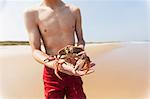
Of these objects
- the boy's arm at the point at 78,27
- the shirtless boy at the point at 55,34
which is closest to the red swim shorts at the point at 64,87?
the shirtless boy at the point at 55,34

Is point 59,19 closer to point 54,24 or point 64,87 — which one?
point 54,24

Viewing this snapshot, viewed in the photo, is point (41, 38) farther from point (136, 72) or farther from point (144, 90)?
point (136, 72)

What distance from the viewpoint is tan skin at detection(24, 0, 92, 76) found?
1.12 m

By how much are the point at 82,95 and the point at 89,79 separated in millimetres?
1510

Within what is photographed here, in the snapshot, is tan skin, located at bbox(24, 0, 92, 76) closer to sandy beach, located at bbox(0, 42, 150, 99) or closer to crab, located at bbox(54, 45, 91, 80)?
crab, located at bbox(54, 45, 91, 80)

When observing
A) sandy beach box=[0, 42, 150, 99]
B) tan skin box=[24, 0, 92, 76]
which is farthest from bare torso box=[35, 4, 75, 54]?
sandy beach box=[0, 42, 150, 99]

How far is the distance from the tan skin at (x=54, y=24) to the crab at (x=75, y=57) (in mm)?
32

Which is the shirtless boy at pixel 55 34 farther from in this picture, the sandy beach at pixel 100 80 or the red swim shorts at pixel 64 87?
the sandy beach at pixel 100 80

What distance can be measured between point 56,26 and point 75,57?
0.38 feet

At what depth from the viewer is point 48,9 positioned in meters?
1.14

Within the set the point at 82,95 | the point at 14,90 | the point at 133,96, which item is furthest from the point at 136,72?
the point at 82,95

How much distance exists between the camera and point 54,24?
1.14 m

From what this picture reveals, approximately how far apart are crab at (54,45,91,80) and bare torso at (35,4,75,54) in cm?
4

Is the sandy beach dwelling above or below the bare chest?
below
